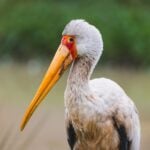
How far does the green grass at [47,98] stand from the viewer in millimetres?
17469

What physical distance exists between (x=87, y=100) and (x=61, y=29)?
12259 mm

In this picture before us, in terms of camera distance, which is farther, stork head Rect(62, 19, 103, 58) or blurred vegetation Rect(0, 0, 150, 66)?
blurred vegetation Rect(0, 0, 150, 66)

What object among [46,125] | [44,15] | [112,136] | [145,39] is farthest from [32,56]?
[112,136]

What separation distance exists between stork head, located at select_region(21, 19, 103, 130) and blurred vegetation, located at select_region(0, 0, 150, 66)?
39.9ft

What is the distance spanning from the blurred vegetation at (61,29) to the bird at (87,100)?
11.6 metres

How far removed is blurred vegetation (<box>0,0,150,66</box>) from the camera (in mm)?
22906

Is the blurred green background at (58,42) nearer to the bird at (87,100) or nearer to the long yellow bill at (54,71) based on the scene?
the bird at (87,100)

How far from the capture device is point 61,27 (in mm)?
22906

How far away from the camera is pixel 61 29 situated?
22859mm

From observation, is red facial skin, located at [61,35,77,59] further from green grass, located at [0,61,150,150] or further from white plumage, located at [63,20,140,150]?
green grass, located at [0,61,150,150]

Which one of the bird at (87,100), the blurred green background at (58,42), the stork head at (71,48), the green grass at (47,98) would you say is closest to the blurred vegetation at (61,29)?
the blurred green background at (58,42)

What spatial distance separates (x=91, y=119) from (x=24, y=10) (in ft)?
44.4

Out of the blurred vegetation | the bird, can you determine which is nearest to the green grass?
the blurred vegetation

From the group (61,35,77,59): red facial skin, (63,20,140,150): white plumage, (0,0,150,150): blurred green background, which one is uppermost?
(0,0,150,150): blurred green background
